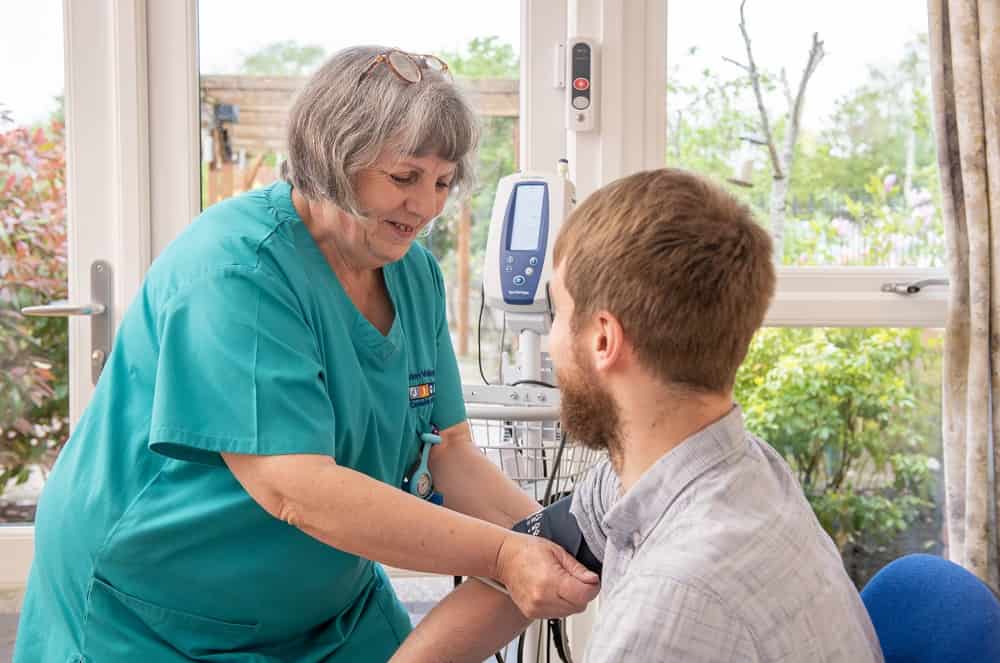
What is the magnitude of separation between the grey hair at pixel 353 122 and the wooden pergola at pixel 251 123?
1.38 meters

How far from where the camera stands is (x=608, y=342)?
3.28ft

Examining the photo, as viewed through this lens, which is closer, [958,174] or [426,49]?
[958,174]

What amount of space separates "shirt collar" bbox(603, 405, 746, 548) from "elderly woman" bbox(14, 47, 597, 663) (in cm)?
20

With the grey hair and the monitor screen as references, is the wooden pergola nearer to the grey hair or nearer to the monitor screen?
the monitor screen

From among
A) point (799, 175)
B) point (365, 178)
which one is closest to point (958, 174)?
point (799, 175)

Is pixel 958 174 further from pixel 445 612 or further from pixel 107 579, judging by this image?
pixel 107 579

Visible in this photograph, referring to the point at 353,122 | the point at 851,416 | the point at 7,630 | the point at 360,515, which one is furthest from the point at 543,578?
the point at 7,630

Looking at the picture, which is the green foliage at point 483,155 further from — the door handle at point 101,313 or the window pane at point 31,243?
the window pane at point 31,243

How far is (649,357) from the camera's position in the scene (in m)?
1.00

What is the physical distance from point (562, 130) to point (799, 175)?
647 mm

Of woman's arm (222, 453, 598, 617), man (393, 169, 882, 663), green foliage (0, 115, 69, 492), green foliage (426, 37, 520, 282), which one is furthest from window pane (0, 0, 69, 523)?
man (393, 169, 882, 663)

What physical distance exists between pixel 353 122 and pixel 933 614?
862mm

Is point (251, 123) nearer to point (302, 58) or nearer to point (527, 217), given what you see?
point (302, 58)

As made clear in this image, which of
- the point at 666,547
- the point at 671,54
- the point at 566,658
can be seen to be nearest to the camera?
the point at 666,547
